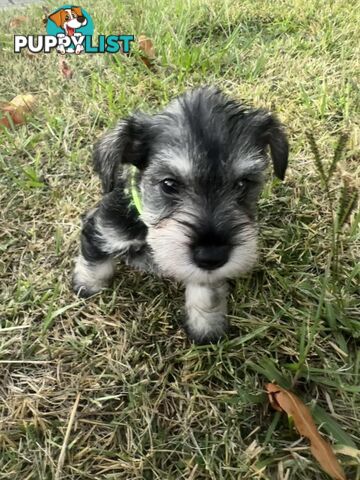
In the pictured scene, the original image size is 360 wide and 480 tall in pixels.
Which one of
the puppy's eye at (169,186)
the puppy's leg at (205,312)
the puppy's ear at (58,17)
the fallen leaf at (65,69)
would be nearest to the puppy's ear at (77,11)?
the puppy's ear at (58,17)

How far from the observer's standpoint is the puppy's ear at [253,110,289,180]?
2086mm

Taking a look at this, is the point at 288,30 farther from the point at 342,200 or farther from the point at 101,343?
the point at 101,343

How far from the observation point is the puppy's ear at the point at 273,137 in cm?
209

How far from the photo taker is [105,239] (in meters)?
2.19

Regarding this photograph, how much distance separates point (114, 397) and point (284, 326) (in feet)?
2.50

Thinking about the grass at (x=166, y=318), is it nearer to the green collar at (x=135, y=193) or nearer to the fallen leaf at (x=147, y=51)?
the fallen leaf at (x=147, y=51)

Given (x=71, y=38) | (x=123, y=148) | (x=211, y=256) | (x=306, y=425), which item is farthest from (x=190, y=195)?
(x=71, y=38)

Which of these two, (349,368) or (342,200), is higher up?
(342,200)

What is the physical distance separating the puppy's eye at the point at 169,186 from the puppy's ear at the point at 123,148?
16 cm

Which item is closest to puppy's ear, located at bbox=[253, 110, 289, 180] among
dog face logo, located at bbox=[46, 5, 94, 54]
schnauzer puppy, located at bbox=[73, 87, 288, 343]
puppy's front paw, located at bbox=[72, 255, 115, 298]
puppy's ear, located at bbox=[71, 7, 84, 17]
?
schnauzer puppy, located at bbox=[73, 87, 288, 343]

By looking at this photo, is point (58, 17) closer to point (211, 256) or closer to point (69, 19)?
point (69, 19)

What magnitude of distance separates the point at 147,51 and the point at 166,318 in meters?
2.10

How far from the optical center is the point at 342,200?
5.73ft

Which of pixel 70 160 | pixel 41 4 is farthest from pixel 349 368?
pixel 41 4
